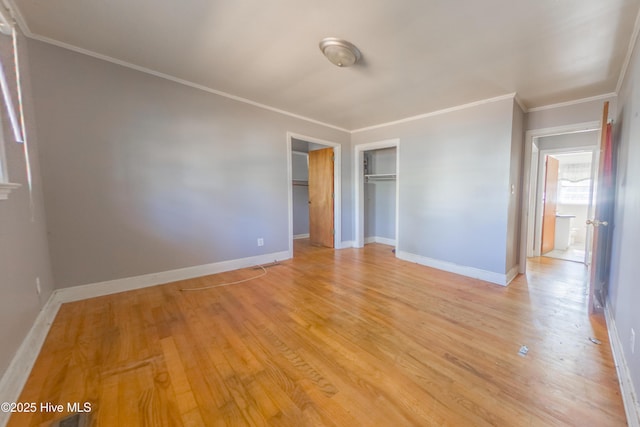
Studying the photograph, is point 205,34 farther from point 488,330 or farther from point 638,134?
point 488,330

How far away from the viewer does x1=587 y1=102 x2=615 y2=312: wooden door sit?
7.65 ft

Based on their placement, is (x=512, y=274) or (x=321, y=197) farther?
(x=321, y=197)

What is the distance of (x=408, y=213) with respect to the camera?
4188 mm

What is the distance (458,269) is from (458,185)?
1.25 meters

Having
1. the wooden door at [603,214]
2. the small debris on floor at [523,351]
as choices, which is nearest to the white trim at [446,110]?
the wooden door at [603,214]

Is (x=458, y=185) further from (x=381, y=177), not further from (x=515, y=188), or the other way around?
(x=381, y=177)

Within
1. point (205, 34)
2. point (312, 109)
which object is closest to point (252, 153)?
point (312, 109)

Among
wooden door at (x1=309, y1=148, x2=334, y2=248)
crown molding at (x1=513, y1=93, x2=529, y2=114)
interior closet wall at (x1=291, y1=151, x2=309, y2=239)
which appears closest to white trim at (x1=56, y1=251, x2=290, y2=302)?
wooden door at (x1=309, y1=148, x2=334, y2=248)

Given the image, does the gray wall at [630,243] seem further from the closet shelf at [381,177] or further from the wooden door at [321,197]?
the wooden door at [321,197]

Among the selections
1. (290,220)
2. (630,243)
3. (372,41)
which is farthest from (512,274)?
(372,41)

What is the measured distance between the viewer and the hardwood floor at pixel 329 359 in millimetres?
1262

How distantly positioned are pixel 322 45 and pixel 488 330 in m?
2.84

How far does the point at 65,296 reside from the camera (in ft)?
7.88

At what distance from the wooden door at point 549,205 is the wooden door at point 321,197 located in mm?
4111
